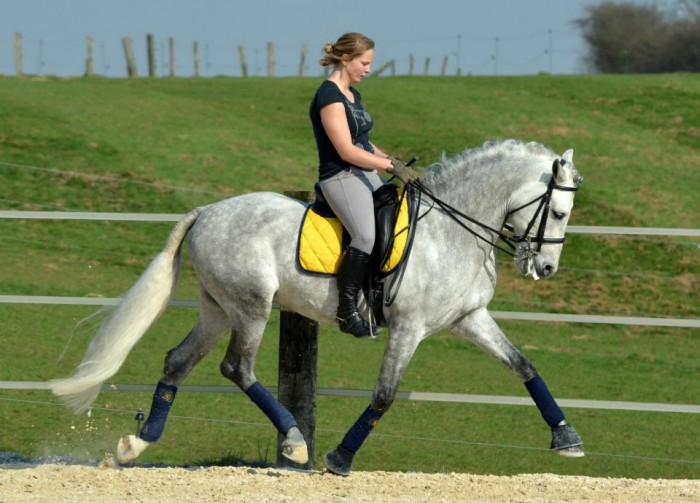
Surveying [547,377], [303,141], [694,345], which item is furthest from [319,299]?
[303,141]

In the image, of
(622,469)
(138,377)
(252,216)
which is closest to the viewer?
(252,216)

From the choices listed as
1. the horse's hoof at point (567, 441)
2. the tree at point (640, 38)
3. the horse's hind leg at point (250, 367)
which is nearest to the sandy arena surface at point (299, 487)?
the horse's hoof at point (567, 441)

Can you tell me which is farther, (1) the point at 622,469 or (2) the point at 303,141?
(2) the point at 303,141

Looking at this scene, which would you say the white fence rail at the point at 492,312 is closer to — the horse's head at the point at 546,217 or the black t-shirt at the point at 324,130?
the horse's head at the point at 546,217

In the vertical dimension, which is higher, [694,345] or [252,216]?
[252,216]

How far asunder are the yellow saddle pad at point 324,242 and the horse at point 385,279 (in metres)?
0.07

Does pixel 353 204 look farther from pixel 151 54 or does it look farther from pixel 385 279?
pixel 151 54

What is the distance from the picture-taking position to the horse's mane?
6562 mm

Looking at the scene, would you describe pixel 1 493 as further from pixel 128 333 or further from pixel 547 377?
pixel 547 377

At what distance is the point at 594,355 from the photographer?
15234mm

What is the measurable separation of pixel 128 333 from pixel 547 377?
750 cm

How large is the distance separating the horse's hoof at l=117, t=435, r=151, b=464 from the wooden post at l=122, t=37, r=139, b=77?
35103mm

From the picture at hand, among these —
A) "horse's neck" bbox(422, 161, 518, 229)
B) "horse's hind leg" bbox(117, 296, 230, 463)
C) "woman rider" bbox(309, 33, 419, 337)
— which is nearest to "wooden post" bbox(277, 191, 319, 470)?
"horse's hind leg" bbox(117, 296, 230, 463)

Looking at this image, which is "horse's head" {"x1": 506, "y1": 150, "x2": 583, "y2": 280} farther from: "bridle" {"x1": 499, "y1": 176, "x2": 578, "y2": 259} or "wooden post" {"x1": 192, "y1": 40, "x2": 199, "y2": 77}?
"wooden post" {"x1": 192, "y1": 40, "x2": 199, "y2": 77}
